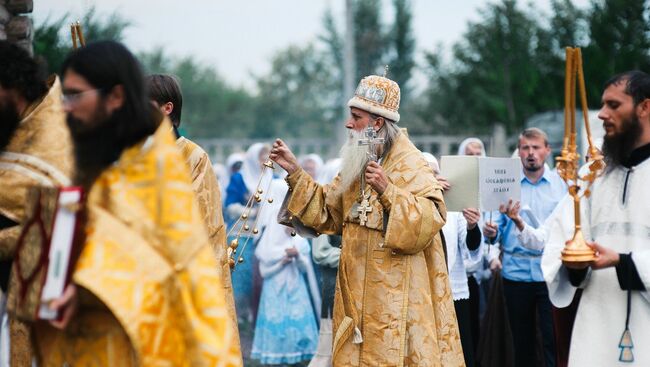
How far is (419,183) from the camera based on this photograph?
5348 mm

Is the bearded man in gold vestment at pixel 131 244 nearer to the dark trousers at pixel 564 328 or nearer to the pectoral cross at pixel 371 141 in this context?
the pectoral cross at pixel 371 141

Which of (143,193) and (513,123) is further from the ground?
(513,123)

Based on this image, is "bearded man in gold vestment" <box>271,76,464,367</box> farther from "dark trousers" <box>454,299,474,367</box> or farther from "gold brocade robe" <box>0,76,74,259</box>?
"gold brocade robe" <box>0,76,74,259</box>

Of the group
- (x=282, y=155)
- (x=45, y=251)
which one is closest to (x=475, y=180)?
(x=282, y=155)

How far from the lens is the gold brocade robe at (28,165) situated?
3453mm

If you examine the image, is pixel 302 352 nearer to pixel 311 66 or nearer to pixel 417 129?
pixel 417 129

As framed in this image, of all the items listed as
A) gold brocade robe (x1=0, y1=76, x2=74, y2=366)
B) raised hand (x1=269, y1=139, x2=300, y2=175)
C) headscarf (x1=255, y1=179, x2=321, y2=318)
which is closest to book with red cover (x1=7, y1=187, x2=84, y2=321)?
gold brocade robe (x1=0, y1=76, x2=74, y2=366)

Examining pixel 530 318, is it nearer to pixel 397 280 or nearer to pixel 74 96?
pixel 397 280

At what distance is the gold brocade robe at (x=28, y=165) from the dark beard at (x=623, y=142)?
8.30ft

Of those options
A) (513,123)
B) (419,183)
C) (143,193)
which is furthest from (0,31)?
(513,123)

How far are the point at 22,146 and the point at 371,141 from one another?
2.33 meters

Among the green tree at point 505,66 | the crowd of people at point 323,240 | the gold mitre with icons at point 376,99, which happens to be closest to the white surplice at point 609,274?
the crowd of people at point 323,240

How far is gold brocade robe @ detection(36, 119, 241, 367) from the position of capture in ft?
9.29

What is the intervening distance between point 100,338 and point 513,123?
17723 millimetres
